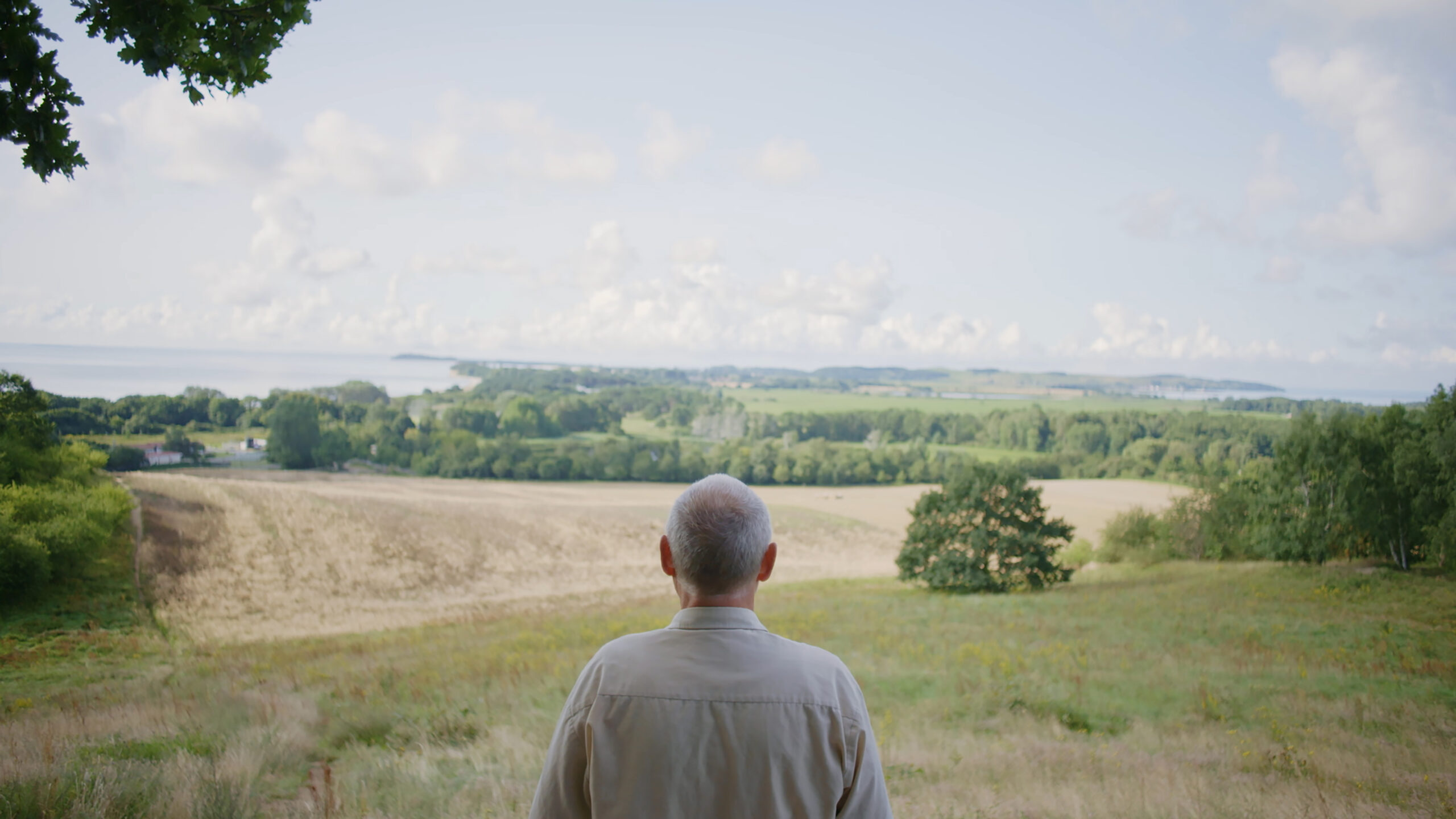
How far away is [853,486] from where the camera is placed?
49.2 feet

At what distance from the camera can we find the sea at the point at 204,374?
5738mm

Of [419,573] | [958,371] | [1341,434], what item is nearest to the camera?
[1341,434]

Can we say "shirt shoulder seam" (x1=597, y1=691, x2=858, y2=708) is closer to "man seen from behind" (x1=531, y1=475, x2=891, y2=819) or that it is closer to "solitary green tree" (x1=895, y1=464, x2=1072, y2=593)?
"man seen from behind" (x1=531, y1=475, x2=891, y2=819)

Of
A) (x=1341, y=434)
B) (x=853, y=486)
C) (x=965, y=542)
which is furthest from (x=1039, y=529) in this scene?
(x=1341, y=434)

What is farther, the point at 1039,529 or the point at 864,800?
the point at 1039,529

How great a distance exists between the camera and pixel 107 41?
3.11m

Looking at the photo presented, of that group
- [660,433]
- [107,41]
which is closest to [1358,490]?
[107,41]

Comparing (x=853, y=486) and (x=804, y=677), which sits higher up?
(x=804, y=677)

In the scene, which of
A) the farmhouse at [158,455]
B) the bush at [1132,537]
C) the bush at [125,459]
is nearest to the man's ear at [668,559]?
the bush at [125,459]

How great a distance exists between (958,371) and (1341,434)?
11.8 metres

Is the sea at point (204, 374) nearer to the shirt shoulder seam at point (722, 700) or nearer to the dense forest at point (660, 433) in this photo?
the dense forest at point (660, 433)

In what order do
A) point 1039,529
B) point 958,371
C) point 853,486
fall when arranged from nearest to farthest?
1. point 1039,529
2. point 853,486
3. point 958,371

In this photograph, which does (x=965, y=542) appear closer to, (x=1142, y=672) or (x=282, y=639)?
(x=1142, y=672)

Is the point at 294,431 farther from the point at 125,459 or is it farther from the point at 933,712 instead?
the point at 933,712
